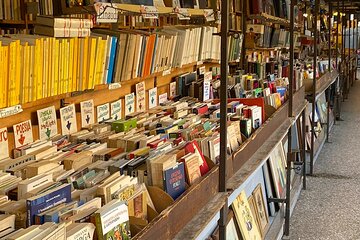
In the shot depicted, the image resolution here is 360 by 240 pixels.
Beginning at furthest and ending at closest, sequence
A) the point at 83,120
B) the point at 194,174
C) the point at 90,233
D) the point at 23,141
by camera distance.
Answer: the point at 83,120 < the point at 23,141 < the point at 194,174 < the point at 90,233

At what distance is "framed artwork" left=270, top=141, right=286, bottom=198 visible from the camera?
4.31 metres

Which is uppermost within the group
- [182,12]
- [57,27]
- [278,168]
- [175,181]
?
[182,12]

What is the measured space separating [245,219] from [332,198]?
2.38 meters

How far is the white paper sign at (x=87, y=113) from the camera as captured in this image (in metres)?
3.40

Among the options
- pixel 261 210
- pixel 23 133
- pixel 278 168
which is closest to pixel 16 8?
pixel 23 133

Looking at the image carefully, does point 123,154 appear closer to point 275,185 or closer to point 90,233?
point 90,233

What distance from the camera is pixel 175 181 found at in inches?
80.2

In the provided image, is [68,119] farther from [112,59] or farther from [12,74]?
[12,74]

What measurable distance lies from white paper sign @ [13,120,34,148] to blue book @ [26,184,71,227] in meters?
1.19

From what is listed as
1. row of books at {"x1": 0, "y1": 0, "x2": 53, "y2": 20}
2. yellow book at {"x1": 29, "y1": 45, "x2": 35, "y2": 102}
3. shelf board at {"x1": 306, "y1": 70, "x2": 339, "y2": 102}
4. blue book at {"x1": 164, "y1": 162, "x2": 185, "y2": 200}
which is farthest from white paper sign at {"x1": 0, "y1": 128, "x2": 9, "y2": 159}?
shelf board at {"x1": 306, "y1": 70, "x2": 339, "y2": 102}

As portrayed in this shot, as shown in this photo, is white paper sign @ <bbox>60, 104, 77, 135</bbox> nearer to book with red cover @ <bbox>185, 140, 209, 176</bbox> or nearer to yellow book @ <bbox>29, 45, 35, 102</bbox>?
yellow book @ <bbox>29, 45, 35, 102</bbox>

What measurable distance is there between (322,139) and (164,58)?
4.16 m

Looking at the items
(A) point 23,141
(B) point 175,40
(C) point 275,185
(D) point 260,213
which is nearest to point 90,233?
(A) point 23,141

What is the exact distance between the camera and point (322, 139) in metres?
7.48
